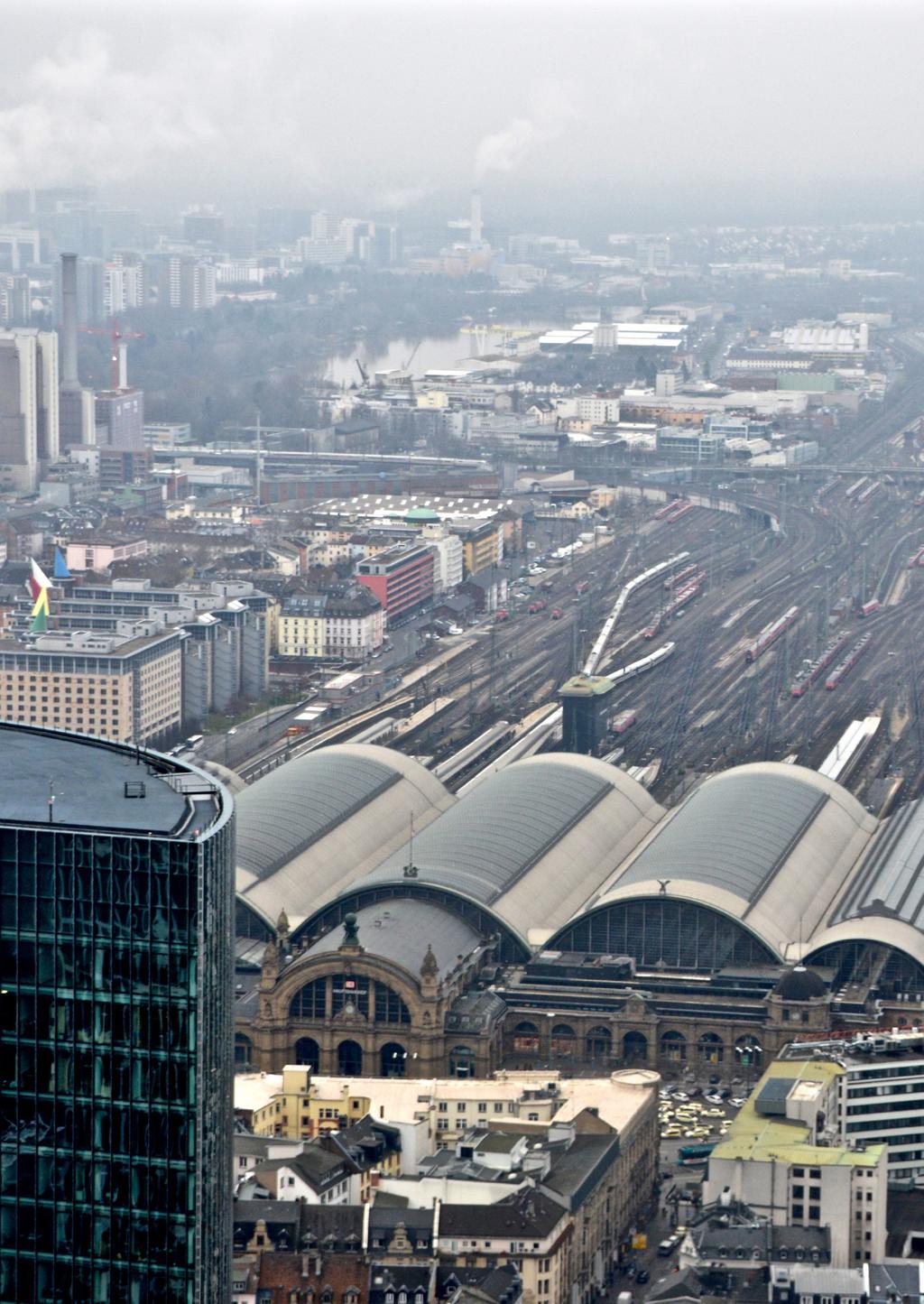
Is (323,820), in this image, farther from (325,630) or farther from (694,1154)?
(325,630)

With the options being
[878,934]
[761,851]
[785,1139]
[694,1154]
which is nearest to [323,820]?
[761,851]

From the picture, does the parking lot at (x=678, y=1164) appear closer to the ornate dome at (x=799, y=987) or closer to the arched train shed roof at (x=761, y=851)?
the ornate dome at (x=799, y=987)

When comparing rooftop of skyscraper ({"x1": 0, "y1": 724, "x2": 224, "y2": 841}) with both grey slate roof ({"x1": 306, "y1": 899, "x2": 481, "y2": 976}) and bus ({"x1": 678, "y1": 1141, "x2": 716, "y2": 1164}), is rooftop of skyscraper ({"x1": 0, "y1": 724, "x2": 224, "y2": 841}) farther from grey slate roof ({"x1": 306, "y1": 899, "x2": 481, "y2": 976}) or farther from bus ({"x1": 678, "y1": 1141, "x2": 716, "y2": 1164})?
grey slate roof ({"x1": 306, "y1": 899, "x2": 481, "y2": 976})

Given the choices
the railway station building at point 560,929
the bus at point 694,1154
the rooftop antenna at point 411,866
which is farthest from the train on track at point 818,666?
the bus at point 694,1154

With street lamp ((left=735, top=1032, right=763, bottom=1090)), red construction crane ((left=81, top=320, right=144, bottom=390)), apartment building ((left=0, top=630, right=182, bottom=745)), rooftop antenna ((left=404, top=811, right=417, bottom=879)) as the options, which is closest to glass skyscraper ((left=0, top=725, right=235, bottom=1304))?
street lamp ((left=735, top=1032, right=763, bottom=1090))

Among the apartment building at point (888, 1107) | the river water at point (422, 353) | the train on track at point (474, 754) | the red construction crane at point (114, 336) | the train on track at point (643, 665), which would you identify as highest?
the red construction crane at point (114, 336)

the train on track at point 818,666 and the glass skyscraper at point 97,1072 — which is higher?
the glass skyscraper at point 97,1072
